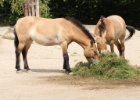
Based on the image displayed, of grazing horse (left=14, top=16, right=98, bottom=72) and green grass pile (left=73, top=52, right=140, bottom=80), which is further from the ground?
grazing horse (left=14, top=16, right=98, bottom=72)

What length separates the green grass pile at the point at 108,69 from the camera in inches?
494

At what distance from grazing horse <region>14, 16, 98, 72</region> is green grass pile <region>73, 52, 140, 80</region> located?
325 millimetres

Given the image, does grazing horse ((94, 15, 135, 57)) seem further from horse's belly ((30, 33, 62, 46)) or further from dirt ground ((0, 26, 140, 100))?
horse's belly ((30, 33, 62, 46))

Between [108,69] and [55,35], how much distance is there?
1817mm

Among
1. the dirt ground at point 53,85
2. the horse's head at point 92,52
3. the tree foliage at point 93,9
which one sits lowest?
the tree foliage at point 93,9

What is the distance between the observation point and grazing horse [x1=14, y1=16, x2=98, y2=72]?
1363cm

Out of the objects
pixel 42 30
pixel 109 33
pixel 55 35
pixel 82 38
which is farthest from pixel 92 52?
pixel 109 33

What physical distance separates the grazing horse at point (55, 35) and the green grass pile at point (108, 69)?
325 mm

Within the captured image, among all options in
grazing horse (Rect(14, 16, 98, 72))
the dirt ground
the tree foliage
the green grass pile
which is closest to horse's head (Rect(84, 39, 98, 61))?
grazing horse (Rect(14, 16, 98, 72))

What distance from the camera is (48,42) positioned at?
13938mm

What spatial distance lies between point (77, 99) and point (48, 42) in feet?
13.8

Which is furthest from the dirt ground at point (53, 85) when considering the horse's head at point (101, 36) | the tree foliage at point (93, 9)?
the tree foliage at point (93, 9)

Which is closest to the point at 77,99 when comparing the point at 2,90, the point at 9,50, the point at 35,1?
the point at 2,90

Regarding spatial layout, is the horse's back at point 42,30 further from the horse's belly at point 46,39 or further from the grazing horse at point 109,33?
the grazing horse at point 109,33
